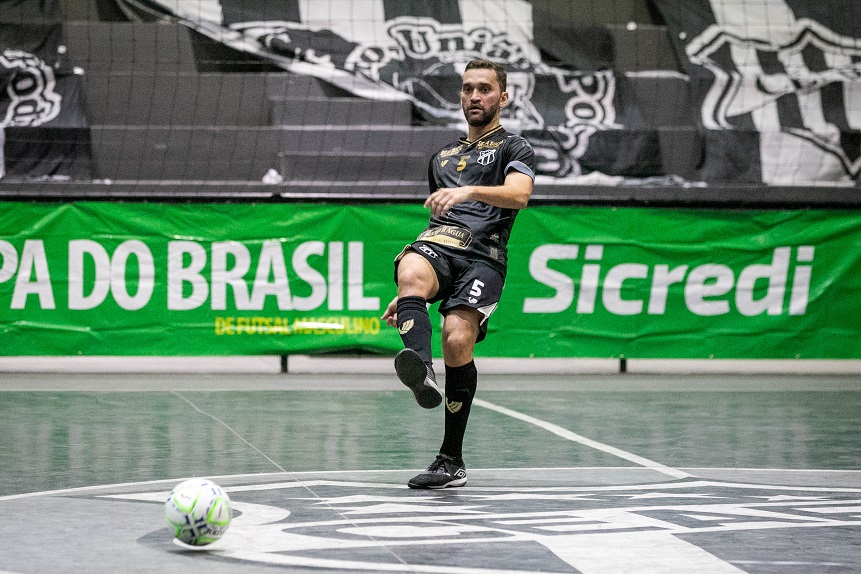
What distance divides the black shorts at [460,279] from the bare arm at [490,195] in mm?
334

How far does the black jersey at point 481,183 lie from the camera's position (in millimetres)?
5934

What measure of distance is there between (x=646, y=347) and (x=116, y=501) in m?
8.45

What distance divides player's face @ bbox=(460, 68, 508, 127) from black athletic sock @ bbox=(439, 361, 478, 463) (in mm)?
1165

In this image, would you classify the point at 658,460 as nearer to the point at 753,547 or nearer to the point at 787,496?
the point at 787,496

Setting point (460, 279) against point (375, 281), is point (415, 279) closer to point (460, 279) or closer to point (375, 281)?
point (460, 279)

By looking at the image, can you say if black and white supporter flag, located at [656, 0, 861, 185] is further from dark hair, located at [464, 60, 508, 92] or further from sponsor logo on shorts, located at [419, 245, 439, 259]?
sponsor logo on shorts, located at [419, 245, 439, 259]

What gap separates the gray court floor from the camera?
4199 millimetres

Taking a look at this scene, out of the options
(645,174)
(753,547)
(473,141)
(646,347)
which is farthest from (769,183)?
(753,547)

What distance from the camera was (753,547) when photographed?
4340mm

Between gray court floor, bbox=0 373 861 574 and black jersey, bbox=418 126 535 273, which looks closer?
gray court floor, bbox=0 373 861 574

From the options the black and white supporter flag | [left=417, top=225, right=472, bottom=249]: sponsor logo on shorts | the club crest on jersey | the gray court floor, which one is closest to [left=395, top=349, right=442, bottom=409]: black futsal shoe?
the gray court floor

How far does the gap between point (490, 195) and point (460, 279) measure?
504 mm

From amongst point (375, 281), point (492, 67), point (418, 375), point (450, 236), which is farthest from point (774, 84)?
point (418, 375)

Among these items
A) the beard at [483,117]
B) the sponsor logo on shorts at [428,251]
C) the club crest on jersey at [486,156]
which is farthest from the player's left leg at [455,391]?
the beard at [483,117]
